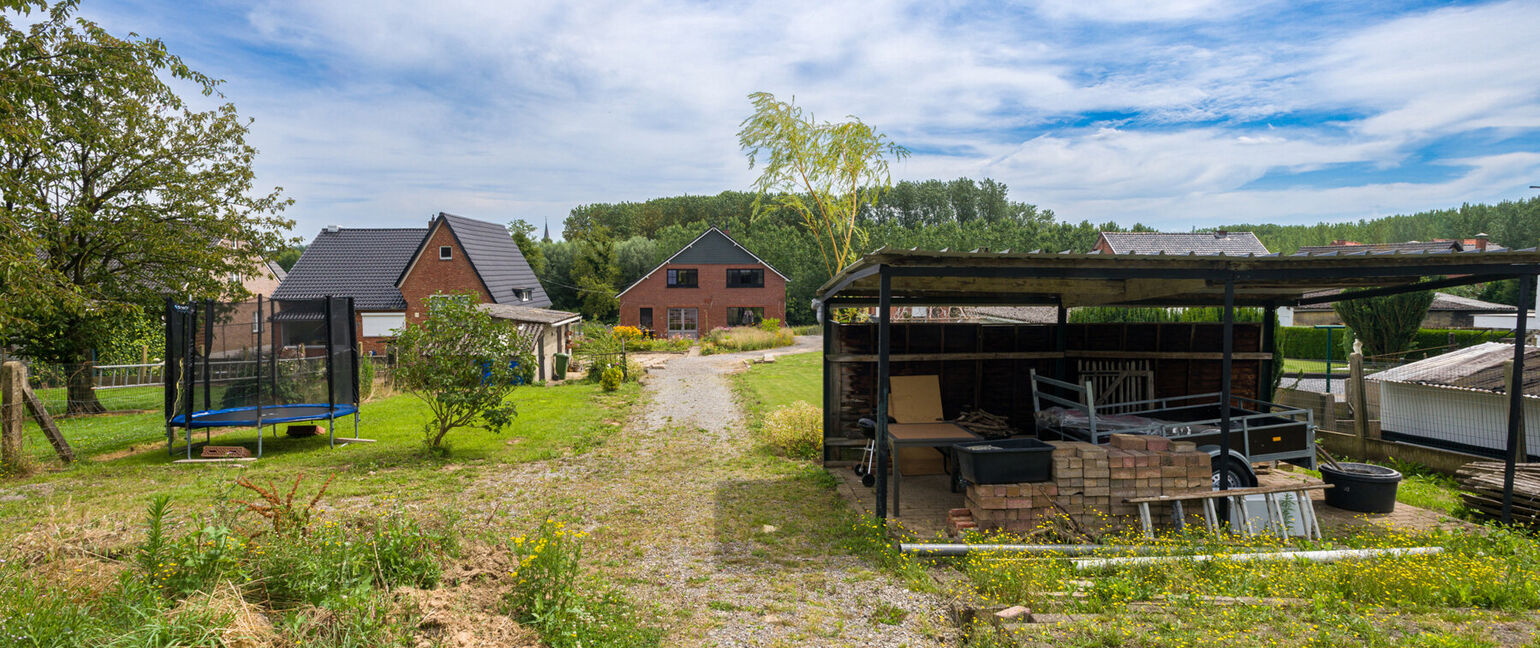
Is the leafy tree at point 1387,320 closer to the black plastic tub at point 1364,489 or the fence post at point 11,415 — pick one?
the black plastic tub at point 1364,489

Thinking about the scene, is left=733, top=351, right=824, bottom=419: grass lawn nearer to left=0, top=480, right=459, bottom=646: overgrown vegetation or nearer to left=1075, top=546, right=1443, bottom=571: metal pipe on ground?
left=1075, top=546, right=1443, bottom=571: metal pipe on ground

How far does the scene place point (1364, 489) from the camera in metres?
7.14

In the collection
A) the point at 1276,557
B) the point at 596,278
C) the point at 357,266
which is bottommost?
the point at 1276,557

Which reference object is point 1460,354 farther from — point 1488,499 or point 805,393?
point 805,393

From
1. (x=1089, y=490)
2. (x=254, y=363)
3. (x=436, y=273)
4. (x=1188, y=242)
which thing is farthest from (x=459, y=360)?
(x=1188, y=242)

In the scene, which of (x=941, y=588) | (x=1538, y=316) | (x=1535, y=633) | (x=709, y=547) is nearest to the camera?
(x=1535, y=633)

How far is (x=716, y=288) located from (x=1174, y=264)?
3348 centimetres

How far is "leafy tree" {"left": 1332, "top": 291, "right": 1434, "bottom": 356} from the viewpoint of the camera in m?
22.9

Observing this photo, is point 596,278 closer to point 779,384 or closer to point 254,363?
point 779,384

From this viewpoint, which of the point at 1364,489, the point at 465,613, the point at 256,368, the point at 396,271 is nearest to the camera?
the point at 465,613

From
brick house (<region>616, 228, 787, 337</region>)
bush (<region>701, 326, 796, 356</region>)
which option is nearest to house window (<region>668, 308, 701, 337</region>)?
brick house (<region>616, 228, 787, 337</region>)

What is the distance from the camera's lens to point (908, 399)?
9047mm

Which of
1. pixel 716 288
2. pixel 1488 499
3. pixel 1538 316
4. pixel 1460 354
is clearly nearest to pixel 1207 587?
pixel 1488 499

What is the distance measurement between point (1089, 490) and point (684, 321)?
33975 millimetres
